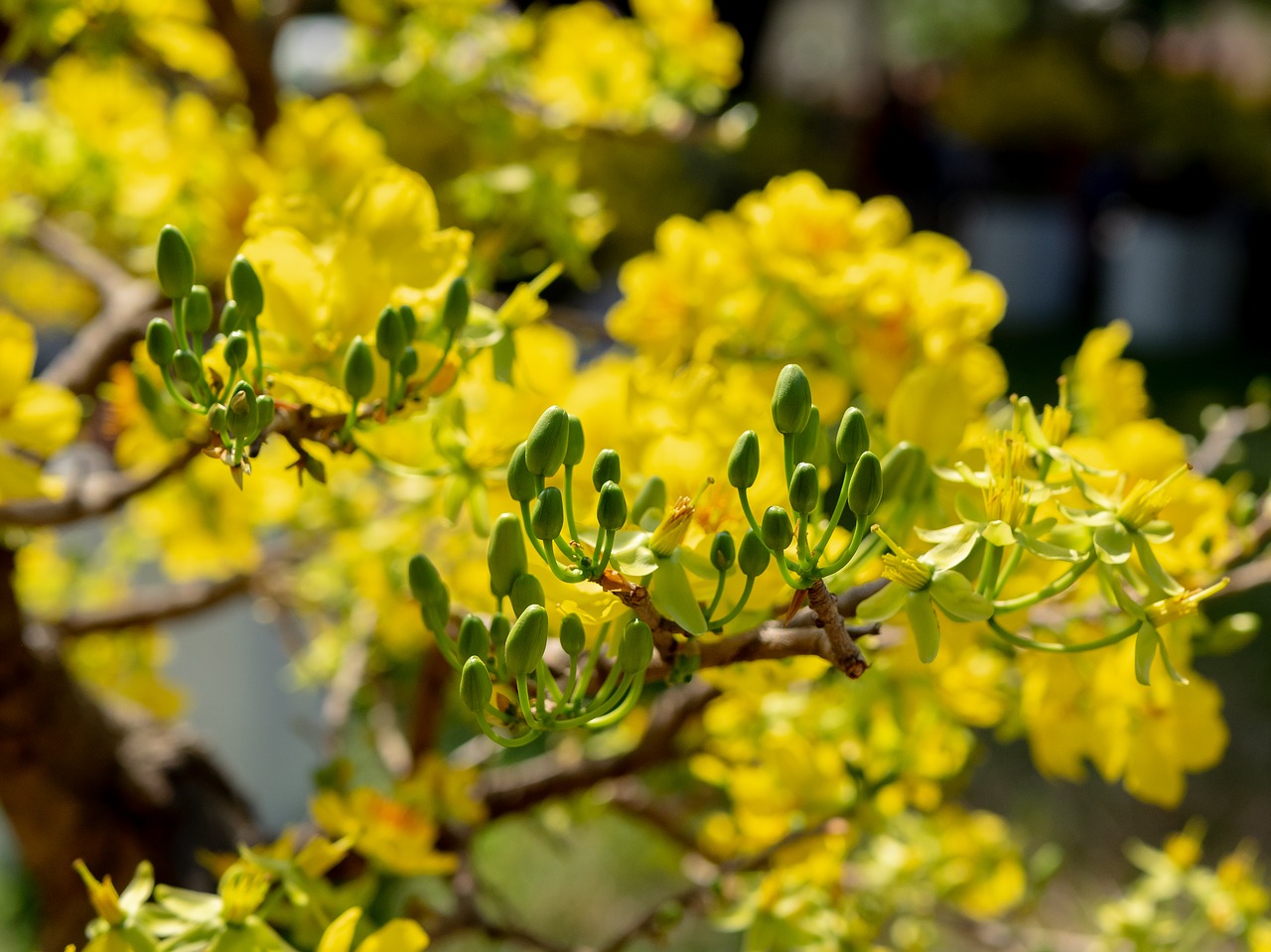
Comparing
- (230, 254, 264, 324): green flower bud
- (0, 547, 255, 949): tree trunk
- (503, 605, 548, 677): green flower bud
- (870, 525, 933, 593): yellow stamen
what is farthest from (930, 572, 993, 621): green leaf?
(0, 547, 255, 949): tree trunk

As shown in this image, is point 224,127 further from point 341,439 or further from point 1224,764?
point 1224,764

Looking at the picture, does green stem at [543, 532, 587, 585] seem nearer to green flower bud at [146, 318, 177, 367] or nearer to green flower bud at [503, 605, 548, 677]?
green flower bud at [503, 605, 548, 677]

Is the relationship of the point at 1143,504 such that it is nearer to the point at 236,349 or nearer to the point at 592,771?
the point at 236,349

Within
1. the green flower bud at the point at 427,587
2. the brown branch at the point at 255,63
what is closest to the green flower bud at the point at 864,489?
the green flower bud at the point at 427,587

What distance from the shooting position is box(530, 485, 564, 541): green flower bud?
30 centimetres

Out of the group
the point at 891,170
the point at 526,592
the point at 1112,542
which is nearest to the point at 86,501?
the point at 526,592

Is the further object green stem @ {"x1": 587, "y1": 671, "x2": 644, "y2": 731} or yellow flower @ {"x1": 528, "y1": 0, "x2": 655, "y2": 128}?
yellow flower @ {"x1": 528, "y1": 0, "x2": 655, "y2": 128}

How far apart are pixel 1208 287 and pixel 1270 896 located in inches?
179

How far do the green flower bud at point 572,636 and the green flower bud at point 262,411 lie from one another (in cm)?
10

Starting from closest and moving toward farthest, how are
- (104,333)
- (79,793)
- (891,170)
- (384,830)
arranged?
(384,830), (79,793), (104,333), (891,170)

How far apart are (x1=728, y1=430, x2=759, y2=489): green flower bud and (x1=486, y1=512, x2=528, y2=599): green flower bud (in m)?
0.06

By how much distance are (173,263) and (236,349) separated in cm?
3

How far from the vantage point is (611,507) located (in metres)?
0.30

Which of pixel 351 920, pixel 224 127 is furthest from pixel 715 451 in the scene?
pixel 224 127
